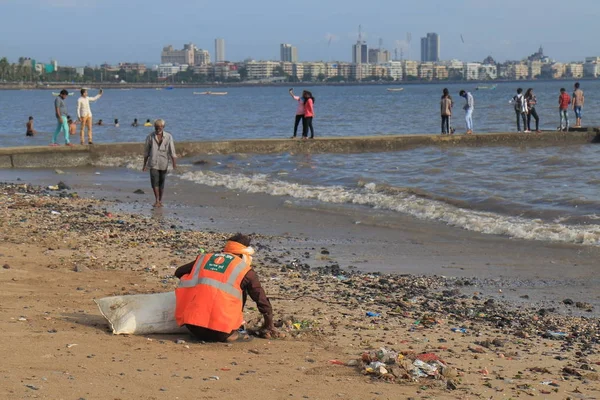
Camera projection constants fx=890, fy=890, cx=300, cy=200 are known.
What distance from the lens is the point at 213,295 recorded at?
6.91 metres

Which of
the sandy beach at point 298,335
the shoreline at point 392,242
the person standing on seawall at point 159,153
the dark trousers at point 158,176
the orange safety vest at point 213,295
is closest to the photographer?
the sandy beach at point 298,335

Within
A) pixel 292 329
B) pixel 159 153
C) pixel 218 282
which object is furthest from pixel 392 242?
pixel 218 282

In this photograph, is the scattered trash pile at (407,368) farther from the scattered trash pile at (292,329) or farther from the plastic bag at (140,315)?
the plastic bag at (140,315)

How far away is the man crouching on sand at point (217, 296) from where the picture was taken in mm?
6898

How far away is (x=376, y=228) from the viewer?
14000 millimetres

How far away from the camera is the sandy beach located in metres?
5.87

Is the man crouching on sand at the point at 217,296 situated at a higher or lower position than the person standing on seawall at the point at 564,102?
lower

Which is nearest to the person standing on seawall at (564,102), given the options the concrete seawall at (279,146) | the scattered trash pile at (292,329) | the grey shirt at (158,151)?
the concrete seawall at (279,146)

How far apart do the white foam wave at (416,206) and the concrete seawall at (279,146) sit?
3.59 meters

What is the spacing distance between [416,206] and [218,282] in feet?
32.0

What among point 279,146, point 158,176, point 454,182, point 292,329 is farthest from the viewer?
point 279,146

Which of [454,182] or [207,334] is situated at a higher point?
[207,334]

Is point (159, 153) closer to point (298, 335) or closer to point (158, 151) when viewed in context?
point (158, 151)

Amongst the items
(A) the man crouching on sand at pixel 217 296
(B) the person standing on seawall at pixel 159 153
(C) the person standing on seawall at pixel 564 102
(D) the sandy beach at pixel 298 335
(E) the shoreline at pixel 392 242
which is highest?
(C) the person standing on seawall at pixel 564 102
